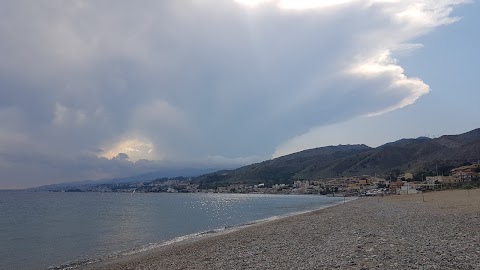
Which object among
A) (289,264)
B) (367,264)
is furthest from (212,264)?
(367,264)

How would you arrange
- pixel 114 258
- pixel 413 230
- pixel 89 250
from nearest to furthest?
pixel 413 230 < pixel 114 258 < pixel 89 250

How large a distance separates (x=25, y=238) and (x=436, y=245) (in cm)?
3577

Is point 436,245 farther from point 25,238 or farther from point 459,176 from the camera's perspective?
point 459,176

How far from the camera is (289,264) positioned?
12961mm

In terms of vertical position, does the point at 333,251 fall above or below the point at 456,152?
below

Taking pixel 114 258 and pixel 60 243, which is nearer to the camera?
pixel 114 258

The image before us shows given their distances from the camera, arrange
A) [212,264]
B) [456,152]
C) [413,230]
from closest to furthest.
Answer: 1. [212,264]
2. [413,230]
3. [456,152]

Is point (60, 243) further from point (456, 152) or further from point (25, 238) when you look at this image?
point (456, 152)

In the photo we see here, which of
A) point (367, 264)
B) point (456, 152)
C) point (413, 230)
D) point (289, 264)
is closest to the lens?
point (367, 264)

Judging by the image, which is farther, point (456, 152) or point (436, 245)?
point (456, 152)

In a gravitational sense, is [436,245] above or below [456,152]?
below

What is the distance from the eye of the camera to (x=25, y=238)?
3806 cm

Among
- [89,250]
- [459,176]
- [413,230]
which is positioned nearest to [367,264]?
[413,230]

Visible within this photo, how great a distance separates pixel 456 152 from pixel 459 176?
255 feet
